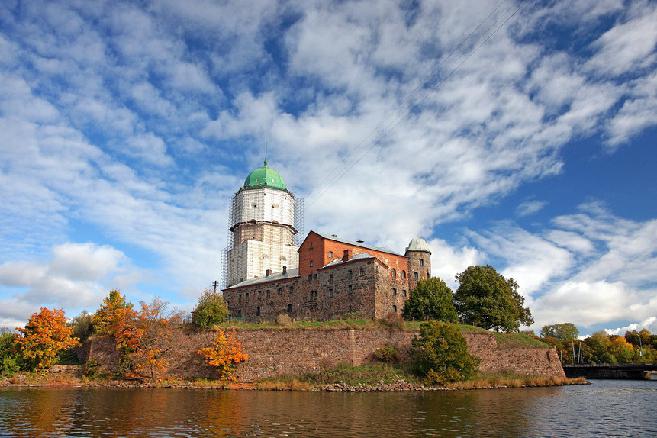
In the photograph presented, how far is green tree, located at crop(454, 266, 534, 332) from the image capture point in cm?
5096

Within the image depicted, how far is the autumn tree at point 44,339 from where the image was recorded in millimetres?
40875

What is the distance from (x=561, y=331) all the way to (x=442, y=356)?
285 ft

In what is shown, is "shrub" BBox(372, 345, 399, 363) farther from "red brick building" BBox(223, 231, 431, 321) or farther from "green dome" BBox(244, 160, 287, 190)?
"green dome" BBox(244, 160, 287, 190)

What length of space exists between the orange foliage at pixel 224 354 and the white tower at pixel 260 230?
29.8m

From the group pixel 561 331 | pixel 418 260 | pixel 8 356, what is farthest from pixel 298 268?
pixel 561 331

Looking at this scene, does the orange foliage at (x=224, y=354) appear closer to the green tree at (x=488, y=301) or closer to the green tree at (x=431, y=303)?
the green tree at (x=431, y=303)

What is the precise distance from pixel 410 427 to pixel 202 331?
2777cm

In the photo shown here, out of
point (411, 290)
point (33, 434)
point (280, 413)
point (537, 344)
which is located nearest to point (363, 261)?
point (411, 290)

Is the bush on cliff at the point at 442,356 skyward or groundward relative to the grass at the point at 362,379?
skyward

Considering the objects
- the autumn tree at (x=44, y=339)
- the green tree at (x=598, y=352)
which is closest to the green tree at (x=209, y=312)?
the autumn tree at (x=44, y=339)

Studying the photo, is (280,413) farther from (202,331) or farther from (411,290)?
(411,290)

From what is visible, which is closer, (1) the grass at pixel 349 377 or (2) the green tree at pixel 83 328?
(1) the grass at pixel 349 377

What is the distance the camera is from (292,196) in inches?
3103

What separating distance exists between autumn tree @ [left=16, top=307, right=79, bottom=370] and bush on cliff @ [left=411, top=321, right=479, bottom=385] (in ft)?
96.2
